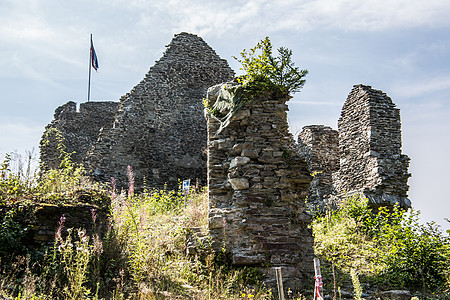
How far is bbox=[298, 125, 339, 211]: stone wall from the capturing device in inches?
582

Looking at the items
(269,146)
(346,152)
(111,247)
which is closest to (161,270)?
(111,247)

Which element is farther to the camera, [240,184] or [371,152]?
[371,152]

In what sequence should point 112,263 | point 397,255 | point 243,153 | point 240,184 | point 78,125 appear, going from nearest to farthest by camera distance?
point 112,263 < point 240,184 < point 243,153 < point 397,255 < point 78,125

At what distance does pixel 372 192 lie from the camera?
38.3ft

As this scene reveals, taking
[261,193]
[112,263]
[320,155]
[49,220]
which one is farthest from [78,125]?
[261,193]

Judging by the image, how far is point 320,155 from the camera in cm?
1552

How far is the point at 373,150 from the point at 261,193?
255 inches

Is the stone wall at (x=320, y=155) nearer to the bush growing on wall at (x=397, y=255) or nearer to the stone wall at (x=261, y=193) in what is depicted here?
the bush growing on wall at (x=397, y=255)

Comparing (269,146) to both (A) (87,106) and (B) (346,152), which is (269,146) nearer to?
(B) (346,152)

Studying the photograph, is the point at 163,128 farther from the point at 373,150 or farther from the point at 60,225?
the point at 60,225

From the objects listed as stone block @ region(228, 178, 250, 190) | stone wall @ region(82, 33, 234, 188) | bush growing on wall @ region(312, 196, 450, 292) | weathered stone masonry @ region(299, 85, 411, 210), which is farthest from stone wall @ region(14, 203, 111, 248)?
weathered stone masonry @ region(299, 85, 411, 210)

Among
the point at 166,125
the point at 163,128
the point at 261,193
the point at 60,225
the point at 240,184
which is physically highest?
the point at 166,125

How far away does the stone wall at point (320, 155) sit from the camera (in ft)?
48.5

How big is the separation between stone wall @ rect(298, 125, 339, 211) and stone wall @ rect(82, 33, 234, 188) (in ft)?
13.4
